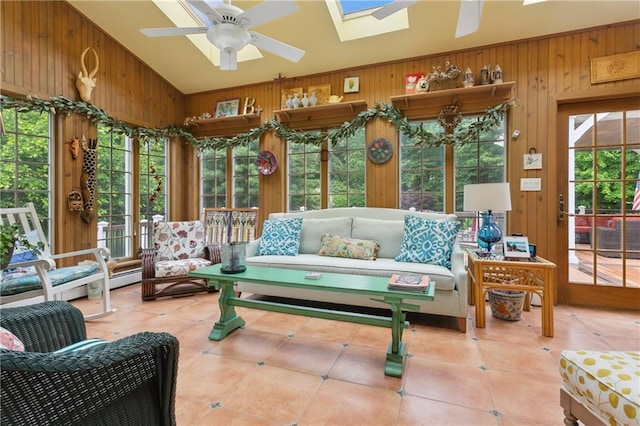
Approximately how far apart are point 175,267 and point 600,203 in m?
4.72

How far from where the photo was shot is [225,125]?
15.8 ft

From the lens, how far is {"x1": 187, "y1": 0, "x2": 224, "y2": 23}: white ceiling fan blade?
189 centimetres

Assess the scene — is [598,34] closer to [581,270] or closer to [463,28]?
[463,28]

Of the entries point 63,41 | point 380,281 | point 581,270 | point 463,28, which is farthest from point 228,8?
point 581,270

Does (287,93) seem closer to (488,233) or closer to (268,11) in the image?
(268,11)

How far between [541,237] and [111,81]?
18.4 ft

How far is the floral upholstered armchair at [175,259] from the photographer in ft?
11.3

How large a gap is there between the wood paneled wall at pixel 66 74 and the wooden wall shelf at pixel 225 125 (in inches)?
26.4

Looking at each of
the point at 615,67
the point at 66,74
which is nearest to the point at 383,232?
the point at 615,67

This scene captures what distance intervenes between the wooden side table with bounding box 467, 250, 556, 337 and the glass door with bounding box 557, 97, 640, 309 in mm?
1040

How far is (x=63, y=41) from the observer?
347 cm

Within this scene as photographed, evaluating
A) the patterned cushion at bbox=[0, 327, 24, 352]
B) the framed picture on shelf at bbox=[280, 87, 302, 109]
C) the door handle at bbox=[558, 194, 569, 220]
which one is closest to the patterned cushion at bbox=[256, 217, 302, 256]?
the framed picture on shelf at bbox=[280, 87, 302, 109]

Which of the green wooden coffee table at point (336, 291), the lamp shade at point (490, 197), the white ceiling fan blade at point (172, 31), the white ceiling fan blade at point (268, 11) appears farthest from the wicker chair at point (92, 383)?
the lamp shade at point (490, 197)

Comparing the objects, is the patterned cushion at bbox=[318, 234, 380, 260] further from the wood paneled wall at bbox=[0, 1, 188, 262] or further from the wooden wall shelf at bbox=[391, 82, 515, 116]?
the wood paneled wall at bbox=[0, 1, 188, 262]
